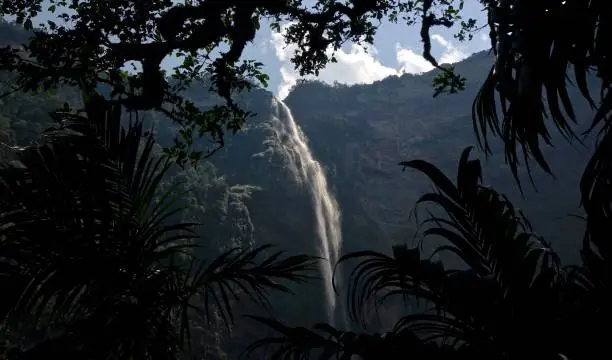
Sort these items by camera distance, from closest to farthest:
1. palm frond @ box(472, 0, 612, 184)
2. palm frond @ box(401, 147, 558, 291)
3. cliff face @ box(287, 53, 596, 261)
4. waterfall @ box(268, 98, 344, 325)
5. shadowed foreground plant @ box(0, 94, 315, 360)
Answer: palm frond @ box(472, 0, 612, 184) → shadowed foreground plant @ box(0, 94, 315, 360) → palm frond @ box(401, 147, 558, 291) → waterfall @ box(268, 98, 344, 325) → cliff face @ box(287, 53, 596, 261)

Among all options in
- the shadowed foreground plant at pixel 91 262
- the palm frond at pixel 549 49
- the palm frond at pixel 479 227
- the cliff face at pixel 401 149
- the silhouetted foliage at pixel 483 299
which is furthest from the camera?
the cliff face at pixel 401 149

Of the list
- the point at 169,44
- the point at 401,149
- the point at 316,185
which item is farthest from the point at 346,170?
Result: the point at 169,44

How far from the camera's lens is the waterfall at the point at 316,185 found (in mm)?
38484

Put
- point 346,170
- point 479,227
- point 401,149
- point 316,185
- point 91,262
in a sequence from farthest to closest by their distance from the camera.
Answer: point 401,149, point 346,170, point 316,185, point 479,227, point 91,262

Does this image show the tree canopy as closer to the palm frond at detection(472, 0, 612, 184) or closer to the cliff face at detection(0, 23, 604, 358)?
the palm frond at detection(472, 0, 612, 184)

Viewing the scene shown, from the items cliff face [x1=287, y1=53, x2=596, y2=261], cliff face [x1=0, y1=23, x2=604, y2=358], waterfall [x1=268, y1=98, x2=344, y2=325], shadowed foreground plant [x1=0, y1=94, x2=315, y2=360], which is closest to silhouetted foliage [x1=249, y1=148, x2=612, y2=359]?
shadowed foreground plant [x1=0, y1=94, x2=315, y2=360]

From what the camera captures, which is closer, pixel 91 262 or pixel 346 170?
pixel 91 262

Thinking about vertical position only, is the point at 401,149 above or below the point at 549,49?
above

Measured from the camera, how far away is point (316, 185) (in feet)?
150

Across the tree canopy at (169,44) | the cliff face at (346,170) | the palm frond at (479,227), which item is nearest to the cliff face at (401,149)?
the cliff face at (346,170)

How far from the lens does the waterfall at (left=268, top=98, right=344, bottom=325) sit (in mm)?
38484

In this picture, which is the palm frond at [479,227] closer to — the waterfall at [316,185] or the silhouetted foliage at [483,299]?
the silhouetted foliage at [483,299]

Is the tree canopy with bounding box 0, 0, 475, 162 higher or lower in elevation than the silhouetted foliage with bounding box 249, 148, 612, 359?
higher

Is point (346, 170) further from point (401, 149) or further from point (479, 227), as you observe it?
point (479, 227)
